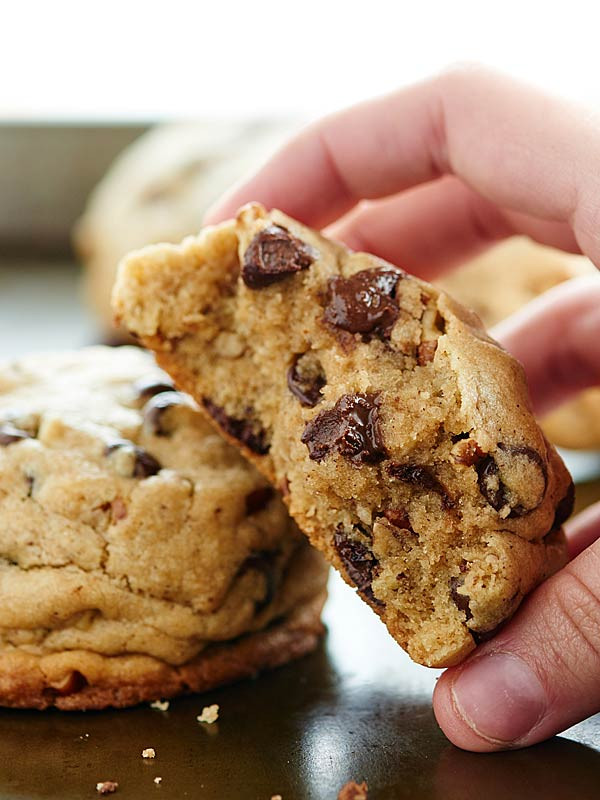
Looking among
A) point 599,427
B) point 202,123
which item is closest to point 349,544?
point 599,427

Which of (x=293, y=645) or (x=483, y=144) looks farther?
(x=293, y=645)

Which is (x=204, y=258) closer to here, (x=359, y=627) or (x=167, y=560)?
(x=167, y=560)

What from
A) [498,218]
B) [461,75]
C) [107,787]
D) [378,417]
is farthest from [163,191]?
[107,787]

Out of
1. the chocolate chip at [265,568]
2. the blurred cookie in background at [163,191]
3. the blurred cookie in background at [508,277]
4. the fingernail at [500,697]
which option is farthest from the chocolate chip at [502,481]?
the blurred cookie in background at [163,191]

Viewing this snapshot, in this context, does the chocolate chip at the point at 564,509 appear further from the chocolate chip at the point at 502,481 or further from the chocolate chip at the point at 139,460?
the chocolate chip at the point at 139,460

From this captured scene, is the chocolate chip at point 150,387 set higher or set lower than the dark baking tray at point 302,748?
higher

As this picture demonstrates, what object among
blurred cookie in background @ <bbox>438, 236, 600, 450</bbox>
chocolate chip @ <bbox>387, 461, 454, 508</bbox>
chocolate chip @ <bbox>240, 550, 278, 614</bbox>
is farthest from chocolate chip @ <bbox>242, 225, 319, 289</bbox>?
blurred cookie in background @ <bbox>438, 236, 600, 450</bbox>
